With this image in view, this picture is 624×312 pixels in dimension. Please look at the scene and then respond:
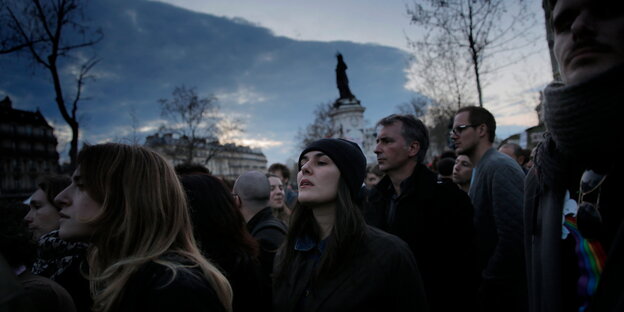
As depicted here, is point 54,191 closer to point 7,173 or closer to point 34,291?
point 34,291

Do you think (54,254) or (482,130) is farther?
(482,130)

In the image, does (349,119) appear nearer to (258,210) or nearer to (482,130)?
(482,130)

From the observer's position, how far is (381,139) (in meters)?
3.44

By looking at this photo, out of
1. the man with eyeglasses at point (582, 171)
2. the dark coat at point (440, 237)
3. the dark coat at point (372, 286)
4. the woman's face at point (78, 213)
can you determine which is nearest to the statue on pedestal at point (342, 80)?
the dark coat at point (440, 237)

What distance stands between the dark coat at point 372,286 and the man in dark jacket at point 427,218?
0.84 meters

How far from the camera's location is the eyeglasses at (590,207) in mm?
986

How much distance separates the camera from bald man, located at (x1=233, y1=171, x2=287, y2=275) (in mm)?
3629

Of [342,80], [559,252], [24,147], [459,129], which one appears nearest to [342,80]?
[342,80]

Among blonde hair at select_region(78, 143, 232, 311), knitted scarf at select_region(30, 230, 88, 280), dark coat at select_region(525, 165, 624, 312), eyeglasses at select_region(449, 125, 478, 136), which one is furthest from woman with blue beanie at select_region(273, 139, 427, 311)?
eyeglasses at select_region(449, 125, 478, 136)

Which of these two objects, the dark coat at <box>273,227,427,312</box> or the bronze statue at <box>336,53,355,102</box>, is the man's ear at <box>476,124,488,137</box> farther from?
the bronze statue at <box>336,53,355,102</box>

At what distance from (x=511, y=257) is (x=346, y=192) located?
5.19ft

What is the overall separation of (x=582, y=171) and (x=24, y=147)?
205 ft

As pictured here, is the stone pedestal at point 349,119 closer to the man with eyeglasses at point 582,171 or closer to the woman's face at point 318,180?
the woman's face at point 318,180

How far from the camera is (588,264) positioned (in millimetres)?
1050
